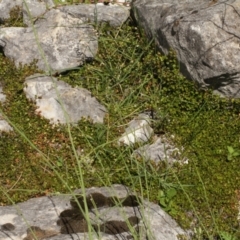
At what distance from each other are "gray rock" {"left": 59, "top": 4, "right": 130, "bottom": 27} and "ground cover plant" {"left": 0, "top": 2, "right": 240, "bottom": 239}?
0.93 feet

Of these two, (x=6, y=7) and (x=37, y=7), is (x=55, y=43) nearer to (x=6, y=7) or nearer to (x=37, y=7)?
(x=37, y=7)

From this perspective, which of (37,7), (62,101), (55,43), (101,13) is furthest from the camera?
(37,7)

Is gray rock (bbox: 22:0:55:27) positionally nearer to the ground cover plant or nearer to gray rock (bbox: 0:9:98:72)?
gray rock (bbox: 0:9:98:72)

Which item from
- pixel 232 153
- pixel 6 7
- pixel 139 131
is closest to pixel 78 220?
pixel 139 131

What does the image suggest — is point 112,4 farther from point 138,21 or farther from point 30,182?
point 30,182

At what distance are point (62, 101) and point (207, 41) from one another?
1.82m

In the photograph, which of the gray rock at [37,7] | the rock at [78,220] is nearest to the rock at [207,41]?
the rock at [78,220]

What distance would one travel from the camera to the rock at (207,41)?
5.32m

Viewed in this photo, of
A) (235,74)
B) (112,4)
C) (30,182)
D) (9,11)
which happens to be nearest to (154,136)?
(235,74)

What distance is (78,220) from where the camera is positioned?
14.1 feet

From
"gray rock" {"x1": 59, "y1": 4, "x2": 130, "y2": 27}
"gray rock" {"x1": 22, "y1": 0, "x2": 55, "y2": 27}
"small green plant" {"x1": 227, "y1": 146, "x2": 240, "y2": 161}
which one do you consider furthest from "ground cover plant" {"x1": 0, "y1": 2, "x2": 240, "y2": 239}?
"gray rock" {"x1": 22, "y1": 0, "x2": 55, "y2": 27}

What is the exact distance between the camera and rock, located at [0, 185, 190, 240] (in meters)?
4.14

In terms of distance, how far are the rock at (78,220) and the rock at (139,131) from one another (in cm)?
78

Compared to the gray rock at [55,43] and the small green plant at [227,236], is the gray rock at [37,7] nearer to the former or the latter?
the gray rock at [55,43]
